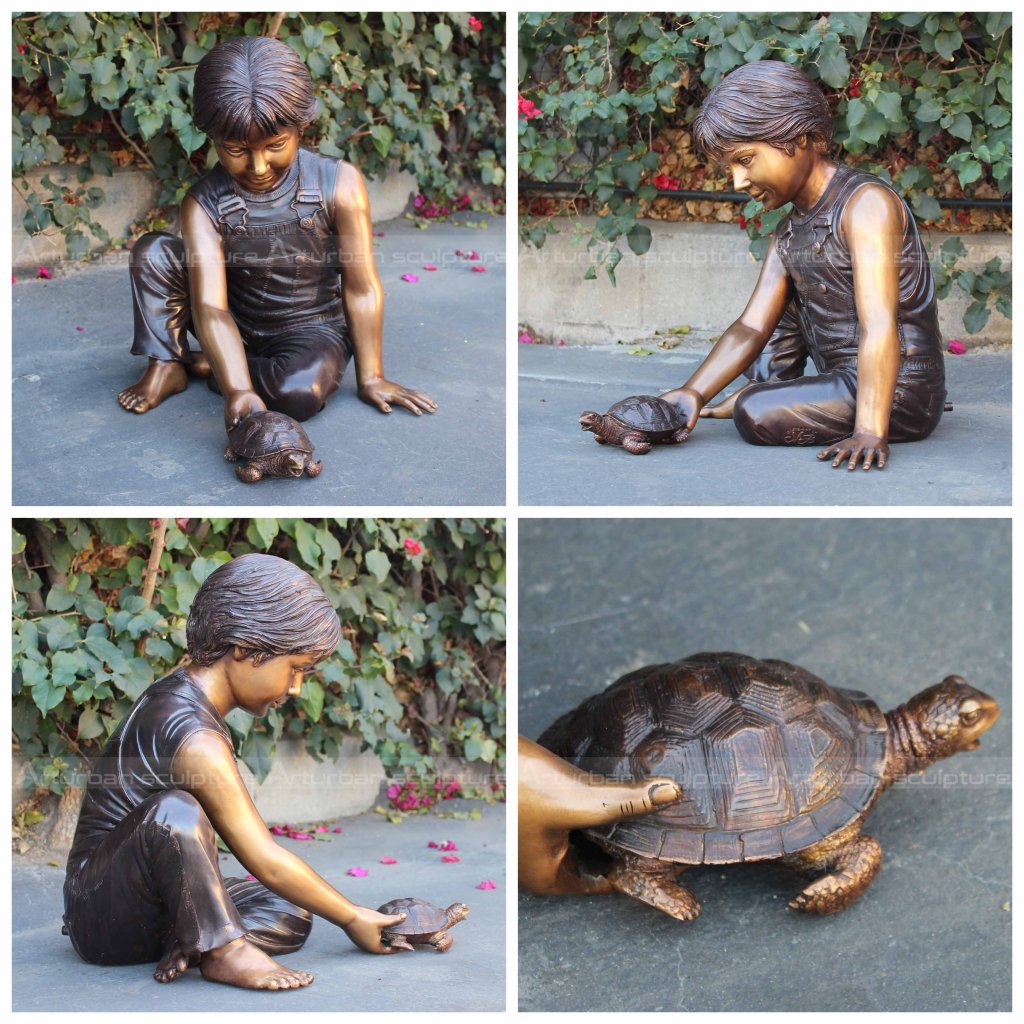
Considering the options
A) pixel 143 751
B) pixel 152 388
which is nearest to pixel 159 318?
pixel 152 388

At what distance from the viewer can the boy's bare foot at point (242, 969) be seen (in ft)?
7.24

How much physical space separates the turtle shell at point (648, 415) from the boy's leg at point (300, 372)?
0.78 m

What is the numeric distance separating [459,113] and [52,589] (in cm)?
354

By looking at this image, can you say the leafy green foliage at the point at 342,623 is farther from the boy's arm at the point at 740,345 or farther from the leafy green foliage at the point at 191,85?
the leafy green foliage at the point at 191,85

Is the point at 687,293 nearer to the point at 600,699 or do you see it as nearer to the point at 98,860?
the point at 600,699

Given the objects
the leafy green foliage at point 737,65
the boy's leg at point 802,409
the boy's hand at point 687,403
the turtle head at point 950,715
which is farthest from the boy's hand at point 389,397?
the turtle head at point 950,715

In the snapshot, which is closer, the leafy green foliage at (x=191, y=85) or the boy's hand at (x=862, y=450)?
the boy's hand at (x=862, y=450)

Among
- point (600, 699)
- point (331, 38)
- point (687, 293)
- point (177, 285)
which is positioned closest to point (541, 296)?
point (687, 293)

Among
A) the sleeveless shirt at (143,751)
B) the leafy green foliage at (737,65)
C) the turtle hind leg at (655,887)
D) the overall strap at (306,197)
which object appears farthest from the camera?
the leafy green foliage at (737,65)

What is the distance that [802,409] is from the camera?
291cm

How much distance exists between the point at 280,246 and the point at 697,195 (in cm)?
195

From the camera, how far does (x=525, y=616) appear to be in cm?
418

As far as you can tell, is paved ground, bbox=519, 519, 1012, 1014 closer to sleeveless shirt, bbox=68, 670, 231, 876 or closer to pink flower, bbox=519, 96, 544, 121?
sleeveless shirt, bbox=68, 670, 231, 876

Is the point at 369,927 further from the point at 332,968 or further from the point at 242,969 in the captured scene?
the point at 242,969
